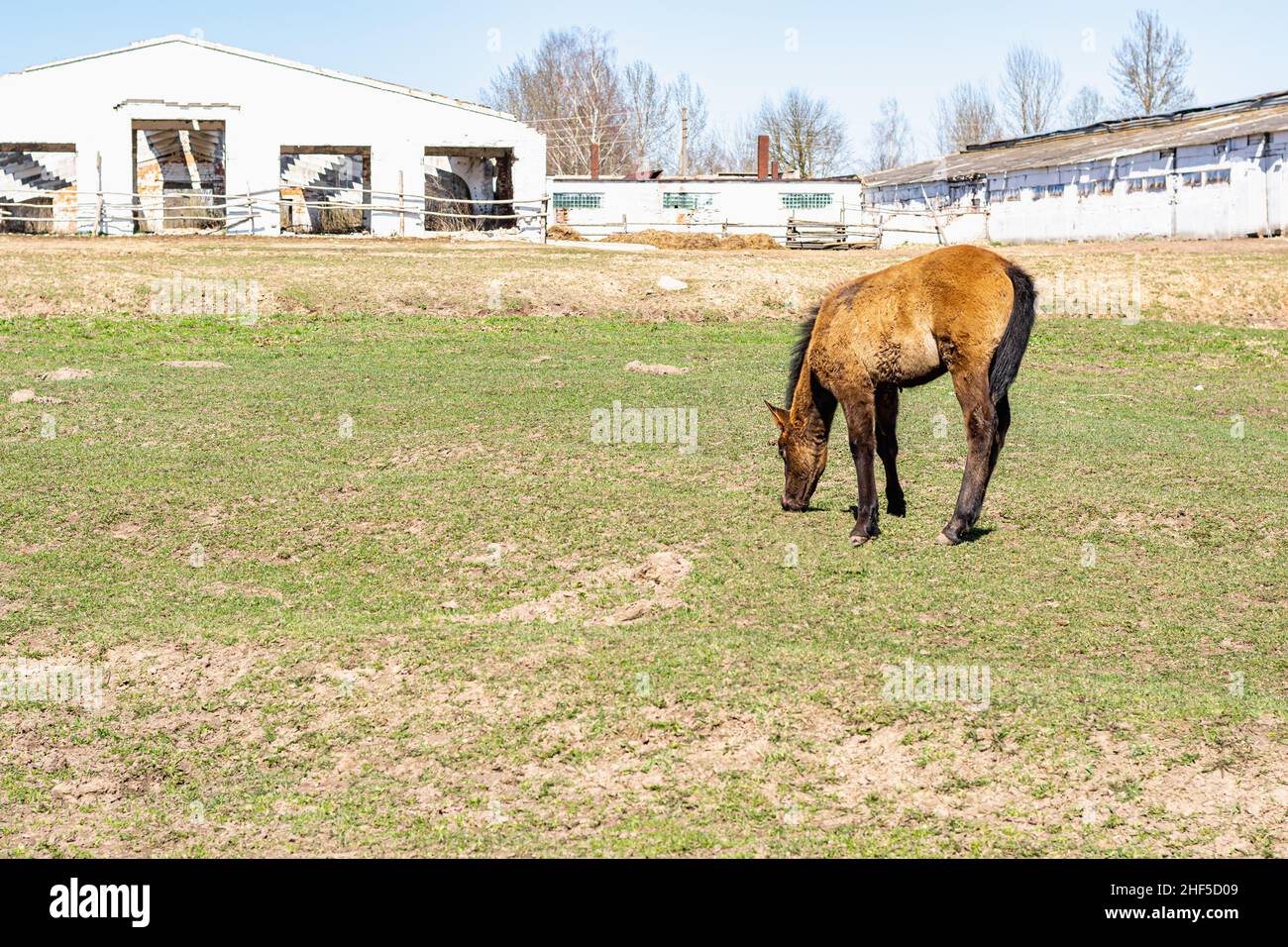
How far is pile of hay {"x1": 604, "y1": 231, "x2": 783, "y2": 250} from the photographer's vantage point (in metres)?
40.7

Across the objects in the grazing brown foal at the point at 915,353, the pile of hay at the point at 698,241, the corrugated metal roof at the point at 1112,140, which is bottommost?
the grazing brown foal at the point at 915,353

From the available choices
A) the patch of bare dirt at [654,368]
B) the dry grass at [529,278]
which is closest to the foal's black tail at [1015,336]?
the patch of bare dirt at [654,368]

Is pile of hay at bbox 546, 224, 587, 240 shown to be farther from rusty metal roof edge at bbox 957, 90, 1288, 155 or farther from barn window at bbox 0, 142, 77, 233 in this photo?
rusty metal roof edge at bbox 957, 90, 1288, 155

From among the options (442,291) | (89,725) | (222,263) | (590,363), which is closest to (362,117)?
(222,263)

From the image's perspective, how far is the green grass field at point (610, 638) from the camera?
6.56m

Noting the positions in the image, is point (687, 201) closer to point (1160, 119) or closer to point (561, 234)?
point (561, 234)

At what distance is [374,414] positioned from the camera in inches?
642

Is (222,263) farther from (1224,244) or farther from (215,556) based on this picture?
(1224,244)

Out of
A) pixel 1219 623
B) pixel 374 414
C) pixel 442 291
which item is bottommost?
A: pixel 1219 623

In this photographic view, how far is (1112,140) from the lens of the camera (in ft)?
175

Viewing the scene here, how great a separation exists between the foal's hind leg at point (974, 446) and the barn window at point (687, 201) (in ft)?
135

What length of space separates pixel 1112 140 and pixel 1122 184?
8.01 meters

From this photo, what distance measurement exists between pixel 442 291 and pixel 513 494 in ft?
51.1

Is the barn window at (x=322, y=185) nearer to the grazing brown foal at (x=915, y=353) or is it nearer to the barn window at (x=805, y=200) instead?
the barn window at (x=805, y=200)
